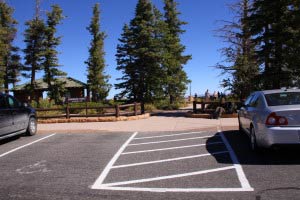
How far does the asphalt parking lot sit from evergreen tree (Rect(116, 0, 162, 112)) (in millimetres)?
19146

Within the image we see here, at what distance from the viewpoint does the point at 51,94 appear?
36688mm

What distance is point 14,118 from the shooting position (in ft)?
37.9

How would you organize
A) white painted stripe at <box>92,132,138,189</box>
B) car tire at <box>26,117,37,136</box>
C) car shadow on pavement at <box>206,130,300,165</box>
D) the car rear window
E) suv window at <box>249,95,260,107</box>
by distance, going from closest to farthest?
1. white painted stripe at <box>92,132,138,189</box>
2. car shadow on pavement at <box>206,130,300,165</box>
3. the car rear window
4. suv window at <box>249,95,260,107</box>
5. car tire at <box>26,117,37,136</box>

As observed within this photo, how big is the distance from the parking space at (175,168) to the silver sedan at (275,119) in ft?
2.65

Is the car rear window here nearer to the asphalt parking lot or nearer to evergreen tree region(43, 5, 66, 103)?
the asphalt parking lot

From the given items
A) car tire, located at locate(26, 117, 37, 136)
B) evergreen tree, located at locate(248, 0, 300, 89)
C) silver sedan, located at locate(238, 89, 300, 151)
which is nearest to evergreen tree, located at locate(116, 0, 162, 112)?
evergreen tree, located at locate(248, 0, 300, 89)

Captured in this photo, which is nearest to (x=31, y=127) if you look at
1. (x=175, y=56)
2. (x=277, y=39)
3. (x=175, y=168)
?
(x=175, y=168)

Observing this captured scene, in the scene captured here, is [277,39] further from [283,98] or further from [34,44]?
[34,44]

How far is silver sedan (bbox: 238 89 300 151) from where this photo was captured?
7.20 meters

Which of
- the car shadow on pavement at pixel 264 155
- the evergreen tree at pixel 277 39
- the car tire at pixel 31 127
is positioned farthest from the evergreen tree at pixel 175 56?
the car shadow on pavement at pixel 264 155

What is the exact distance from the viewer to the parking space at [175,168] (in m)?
6.05

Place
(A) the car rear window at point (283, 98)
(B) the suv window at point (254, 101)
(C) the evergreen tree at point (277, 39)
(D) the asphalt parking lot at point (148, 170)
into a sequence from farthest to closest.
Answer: (C) the evergreen tree at point (277, 39) < (B) the suv window at point (254, 101) < (A) the car rear window at point (283, 98) < (D) the asphalt parking lot at point (148, 170)

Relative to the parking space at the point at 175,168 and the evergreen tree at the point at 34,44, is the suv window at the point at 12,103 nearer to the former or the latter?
the parking space at the point at 175,168

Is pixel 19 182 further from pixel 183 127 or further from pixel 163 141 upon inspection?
pixel 183 127
